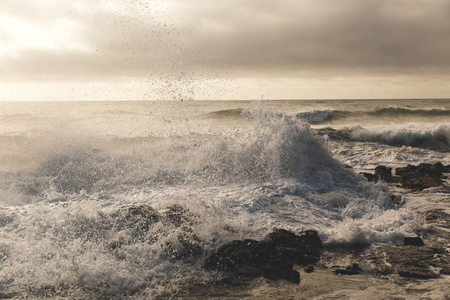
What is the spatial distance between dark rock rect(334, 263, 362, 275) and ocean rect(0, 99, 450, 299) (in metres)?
0.46

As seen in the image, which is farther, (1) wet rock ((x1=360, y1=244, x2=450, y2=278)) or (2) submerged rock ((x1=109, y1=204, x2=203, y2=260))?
(2) submerged rock ((x1=109, y1=204, x2=203, y2=260))

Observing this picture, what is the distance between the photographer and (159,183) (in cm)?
819

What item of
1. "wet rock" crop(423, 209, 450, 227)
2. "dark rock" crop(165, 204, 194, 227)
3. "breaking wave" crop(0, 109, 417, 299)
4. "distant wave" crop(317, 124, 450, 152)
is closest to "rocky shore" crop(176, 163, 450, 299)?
"breaking wave" crop(0, 109, 417, 299)

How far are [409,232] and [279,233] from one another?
2.07 metres

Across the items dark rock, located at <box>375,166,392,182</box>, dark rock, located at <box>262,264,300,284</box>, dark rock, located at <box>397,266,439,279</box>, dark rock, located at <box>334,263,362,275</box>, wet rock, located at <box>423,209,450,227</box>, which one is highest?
dark rock, located at <box>375,166,392,182</box>

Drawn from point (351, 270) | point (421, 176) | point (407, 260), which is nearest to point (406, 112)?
point (421, 176)

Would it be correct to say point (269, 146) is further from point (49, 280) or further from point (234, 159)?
point (49, 280)

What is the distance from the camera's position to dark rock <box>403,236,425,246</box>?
4.78m

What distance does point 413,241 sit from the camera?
15.8 ft

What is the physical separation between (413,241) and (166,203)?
12.8 feet

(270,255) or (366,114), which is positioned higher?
(366,114)

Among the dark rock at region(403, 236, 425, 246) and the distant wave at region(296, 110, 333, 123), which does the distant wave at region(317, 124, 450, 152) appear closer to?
the distant wave at region(296, 110, 333, 123)

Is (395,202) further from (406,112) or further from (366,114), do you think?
(406,112)

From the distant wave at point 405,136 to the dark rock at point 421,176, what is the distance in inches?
280
